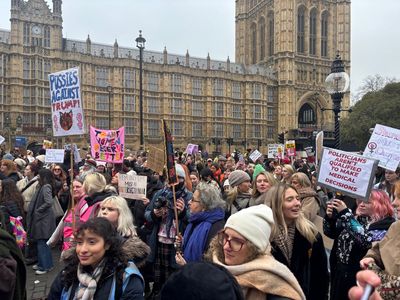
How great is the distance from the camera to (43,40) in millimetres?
42312

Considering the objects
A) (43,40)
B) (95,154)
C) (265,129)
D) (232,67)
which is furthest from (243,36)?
(95,154)

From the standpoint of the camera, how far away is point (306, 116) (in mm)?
62219

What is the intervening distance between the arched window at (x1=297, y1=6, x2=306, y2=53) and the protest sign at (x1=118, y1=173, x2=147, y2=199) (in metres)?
60.1

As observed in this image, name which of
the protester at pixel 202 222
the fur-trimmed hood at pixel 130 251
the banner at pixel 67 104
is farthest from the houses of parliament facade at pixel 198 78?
the fur-trimmed hood at pixel 130 251

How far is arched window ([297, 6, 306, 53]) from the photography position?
61.5 m

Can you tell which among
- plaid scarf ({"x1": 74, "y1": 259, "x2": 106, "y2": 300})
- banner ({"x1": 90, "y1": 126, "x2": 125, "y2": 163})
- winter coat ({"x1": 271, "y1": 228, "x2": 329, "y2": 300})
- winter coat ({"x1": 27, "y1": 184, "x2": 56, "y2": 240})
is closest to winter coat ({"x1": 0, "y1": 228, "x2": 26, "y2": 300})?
plaid scarf ({"x1": 74, "y1": 259, "x2": 106, "y2": 300})

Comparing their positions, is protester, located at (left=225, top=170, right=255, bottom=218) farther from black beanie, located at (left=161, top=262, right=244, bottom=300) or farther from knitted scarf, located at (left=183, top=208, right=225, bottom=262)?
black beanie, located at (left=161, top=262, right=244, bottom=300)

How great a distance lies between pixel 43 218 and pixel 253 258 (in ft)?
17.0

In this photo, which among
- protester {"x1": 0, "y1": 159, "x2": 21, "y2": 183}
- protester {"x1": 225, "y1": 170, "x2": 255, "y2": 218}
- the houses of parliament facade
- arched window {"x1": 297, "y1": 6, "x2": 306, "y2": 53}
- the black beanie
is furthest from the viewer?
arched window {"x1": 297, "y1": 6, "x2": 306, "y2": 53}

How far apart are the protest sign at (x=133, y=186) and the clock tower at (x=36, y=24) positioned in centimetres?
4111

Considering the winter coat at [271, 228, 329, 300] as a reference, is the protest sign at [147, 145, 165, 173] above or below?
above

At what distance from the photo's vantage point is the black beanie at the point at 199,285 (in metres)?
1.44

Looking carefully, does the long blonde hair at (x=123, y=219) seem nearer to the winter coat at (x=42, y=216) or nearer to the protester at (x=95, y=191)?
the protester at (x=95, y=191)

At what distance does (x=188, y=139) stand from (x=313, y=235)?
47.9 meters
